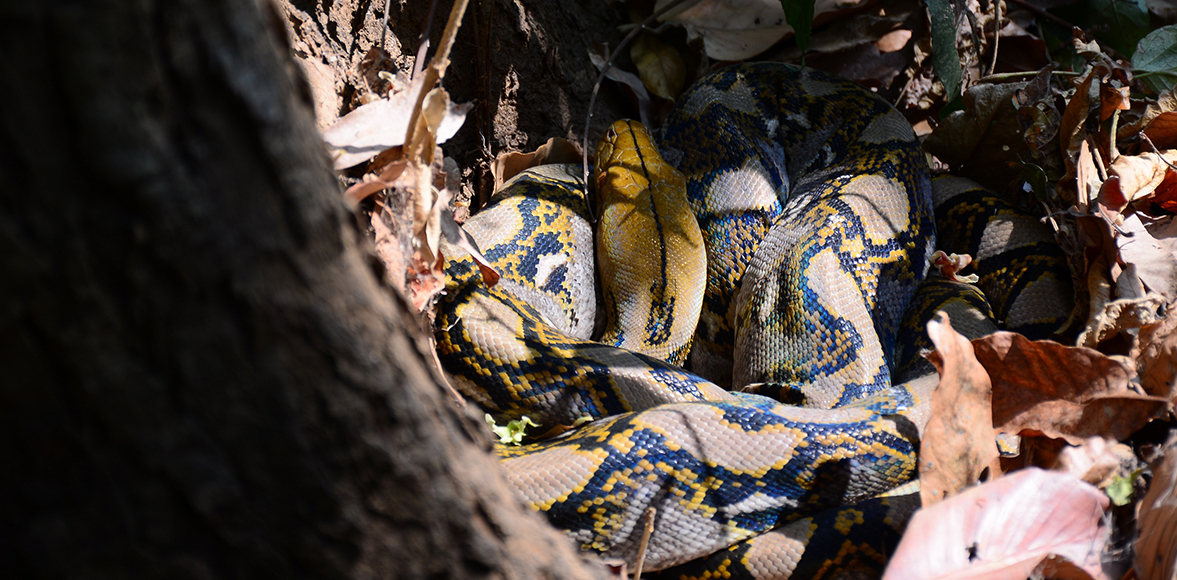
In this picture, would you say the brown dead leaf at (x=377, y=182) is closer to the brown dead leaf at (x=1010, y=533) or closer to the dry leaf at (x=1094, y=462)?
the brown dead leaf at (x=1010, y=533)

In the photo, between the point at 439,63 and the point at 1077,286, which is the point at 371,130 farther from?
the point at 1077,286

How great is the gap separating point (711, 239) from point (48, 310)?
104 inches

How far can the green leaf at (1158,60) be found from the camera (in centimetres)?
281

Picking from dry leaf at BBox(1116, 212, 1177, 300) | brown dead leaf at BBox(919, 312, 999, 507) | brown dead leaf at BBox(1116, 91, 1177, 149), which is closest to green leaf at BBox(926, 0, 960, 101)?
brown dead leaf at BBox(1116, 91, 1177, 149)

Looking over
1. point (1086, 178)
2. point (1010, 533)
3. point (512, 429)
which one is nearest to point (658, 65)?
point (1086, 178)

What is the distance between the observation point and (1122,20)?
3344 mm

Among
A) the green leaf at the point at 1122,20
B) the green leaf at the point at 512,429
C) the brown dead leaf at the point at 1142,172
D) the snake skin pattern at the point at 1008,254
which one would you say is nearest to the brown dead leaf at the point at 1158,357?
the snake skin pattern at the point at 1008,254

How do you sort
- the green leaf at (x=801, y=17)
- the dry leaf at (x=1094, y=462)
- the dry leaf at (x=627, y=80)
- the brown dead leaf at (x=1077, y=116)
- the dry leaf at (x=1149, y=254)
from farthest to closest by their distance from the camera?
the dry leaf at (x=627, y=80), the green leaf at (x=801, y=17), the brown dead leaf at (x=1077, y=116), the dry leaf at (x=1149, y=254), the dry leaf at (x=1094, y=462)

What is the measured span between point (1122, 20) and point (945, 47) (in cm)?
118

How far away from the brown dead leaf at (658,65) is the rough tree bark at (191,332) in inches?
114

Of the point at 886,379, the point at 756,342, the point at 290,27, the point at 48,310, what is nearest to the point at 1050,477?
the point at 886,379

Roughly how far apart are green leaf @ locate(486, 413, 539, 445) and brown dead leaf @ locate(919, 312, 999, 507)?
1.16 m

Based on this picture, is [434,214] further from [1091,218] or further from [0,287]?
[1091,218]

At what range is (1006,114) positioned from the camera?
2820 mm
